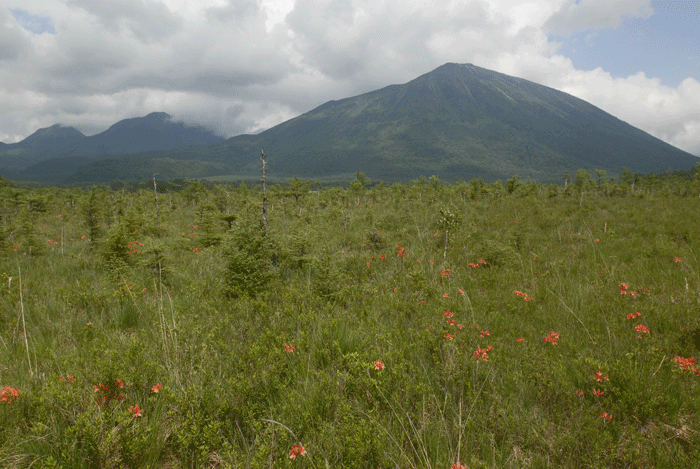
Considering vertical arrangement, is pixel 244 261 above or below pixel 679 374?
above

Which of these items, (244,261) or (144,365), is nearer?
(144,365)

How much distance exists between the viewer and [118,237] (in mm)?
5938

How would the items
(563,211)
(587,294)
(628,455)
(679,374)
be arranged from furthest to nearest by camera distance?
1. (563,211)
2. (587,294)
3. (679,374)
4. (628,455)

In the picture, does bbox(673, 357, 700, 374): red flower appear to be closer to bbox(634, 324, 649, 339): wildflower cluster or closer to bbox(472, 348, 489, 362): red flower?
bbox(634, 324, 649, 339): wildflower cluster

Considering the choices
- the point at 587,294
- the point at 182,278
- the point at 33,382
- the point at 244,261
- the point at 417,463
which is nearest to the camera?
the point at 417,463

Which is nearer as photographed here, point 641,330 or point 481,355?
point 481,355

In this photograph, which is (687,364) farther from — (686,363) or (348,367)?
(348,367)

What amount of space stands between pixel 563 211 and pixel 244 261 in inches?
519

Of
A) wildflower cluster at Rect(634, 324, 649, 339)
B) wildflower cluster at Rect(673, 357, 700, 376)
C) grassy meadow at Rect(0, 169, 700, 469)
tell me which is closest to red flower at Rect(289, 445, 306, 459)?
grassy meadow at Rect(0, 169, 700, 469)

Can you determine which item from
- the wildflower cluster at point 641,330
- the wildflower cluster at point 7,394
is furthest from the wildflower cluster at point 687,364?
the wildflower cluster at point 7,394

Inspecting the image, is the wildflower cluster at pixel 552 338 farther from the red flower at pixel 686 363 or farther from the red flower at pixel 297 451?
the red flower at pixel 297 451

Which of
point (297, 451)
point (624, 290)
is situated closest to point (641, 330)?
point (624, 290)

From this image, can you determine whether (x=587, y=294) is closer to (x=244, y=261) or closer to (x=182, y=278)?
(x=244, y=261)

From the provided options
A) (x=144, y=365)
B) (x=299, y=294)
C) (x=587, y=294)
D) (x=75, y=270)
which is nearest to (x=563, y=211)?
(x=587, y=294)
